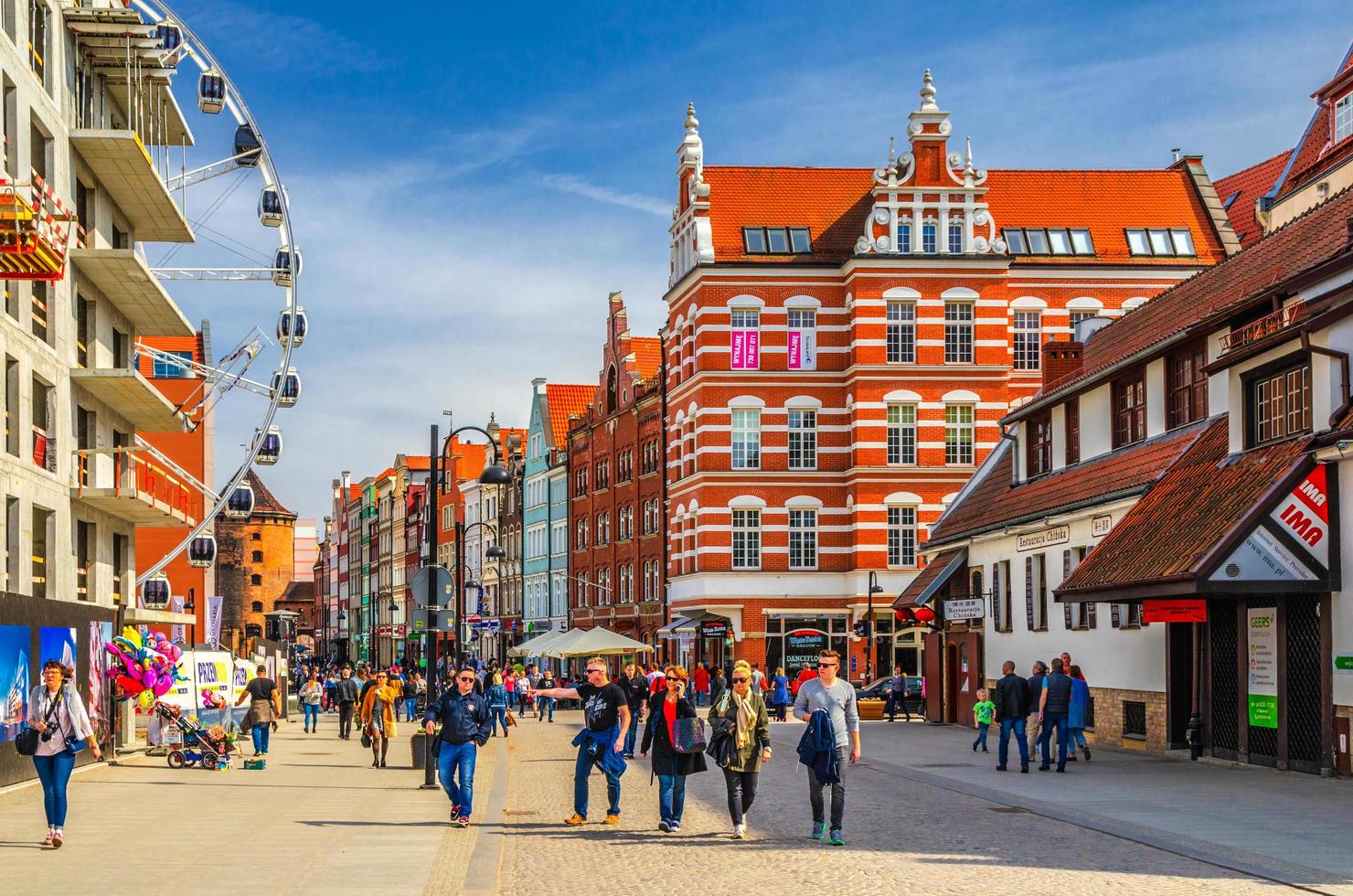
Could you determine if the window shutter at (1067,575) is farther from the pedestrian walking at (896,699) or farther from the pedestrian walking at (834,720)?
the pedestrian walking at (834,720)

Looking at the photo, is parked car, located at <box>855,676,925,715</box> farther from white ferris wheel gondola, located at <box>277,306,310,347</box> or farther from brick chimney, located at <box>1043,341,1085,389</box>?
white ferris wheel gondola, located at <box>277,306,310,347</box>

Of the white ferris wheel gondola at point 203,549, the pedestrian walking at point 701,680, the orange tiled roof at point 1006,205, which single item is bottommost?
the pedestrian walking at point 701,680

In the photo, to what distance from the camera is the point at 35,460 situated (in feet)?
97.9

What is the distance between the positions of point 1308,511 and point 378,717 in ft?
49.9

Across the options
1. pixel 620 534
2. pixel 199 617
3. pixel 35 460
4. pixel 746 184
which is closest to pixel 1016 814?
pixel 35 460

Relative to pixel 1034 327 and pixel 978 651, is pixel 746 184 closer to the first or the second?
pixel 1034 327

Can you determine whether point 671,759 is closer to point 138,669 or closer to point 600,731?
point 600,731

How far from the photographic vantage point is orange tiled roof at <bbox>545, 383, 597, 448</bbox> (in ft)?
318

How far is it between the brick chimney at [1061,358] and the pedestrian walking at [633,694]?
11.4 meters

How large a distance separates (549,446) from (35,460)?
219 ft

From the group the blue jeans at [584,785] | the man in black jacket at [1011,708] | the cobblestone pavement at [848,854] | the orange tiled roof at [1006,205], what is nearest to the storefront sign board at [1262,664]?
the man in black jacket at [1011,708]

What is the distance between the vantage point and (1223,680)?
89.5 ft

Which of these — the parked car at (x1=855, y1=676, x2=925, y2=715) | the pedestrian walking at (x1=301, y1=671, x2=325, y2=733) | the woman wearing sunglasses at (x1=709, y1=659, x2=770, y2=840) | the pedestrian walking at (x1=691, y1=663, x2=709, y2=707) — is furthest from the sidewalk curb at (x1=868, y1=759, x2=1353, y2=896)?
the parked car at (x1=855, y1=676, x2=925, y2=715)

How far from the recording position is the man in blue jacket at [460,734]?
1756 centimetres
